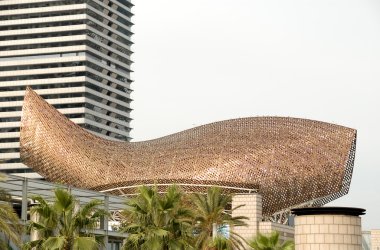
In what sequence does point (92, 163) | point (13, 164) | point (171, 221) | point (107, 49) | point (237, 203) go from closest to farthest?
point (171, 221) → point (237, 203) → point (92, 163) → point (13, 164) → point (107, 49)

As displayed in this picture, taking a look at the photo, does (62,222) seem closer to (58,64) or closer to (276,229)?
(276,229)

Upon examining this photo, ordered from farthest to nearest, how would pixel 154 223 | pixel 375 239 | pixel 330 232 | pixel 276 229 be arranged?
1. pixel 375 239
2. pixel 276 229
3. pixel 154 223
4. pixel 330 232

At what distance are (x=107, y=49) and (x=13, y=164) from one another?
111 ft

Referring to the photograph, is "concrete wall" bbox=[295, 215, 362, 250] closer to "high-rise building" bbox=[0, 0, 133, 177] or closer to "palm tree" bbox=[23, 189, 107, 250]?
"palm tree" bbox=[23, 189, 107, 250]

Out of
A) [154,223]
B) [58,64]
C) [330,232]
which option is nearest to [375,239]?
[154,223]

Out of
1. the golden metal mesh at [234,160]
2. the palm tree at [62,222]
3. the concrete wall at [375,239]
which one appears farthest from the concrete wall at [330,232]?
the concrete wall at [375,239]

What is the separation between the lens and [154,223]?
47719mm

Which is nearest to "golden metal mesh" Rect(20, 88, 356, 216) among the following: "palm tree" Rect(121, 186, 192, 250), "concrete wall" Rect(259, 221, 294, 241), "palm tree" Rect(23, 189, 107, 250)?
"concrete wall" Rect(259, 221, 294, 241)

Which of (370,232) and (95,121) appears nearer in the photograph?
(370,232)

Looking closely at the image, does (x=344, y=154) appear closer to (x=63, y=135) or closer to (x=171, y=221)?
(x=63, y=135)

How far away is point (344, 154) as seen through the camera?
319 feet

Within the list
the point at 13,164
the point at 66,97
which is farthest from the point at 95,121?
the point at 13,164

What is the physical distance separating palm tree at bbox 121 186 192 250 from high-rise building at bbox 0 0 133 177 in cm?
13589

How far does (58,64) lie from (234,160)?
99019 mm
